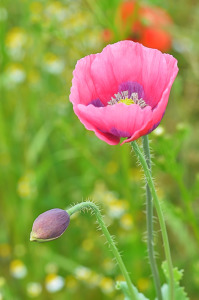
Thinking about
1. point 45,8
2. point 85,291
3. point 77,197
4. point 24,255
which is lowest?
point 85,291

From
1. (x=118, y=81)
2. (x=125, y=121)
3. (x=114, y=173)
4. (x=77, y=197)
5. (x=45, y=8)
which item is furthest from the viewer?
(x=45, y=8)

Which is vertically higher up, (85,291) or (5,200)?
(5,200)

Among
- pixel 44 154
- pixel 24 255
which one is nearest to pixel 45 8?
pixel 44 154

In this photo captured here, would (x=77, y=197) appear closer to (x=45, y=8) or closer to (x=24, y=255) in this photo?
(x=24, y=255)

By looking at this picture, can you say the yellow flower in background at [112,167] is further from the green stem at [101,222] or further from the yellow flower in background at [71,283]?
the green stem at [101,222]

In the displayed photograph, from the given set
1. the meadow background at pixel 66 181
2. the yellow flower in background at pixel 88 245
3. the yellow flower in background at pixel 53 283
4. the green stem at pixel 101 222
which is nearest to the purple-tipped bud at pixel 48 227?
the green stem at pixel 101 222

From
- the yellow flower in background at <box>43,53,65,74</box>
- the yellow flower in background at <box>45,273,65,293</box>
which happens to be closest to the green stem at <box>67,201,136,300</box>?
the yellow flower in background at <box>45,273,65,293</box>
